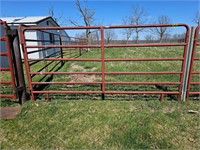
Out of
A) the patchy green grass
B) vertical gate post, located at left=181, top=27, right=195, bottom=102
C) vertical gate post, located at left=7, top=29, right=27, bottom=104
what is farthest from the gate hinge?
vertical gate post, located at left=181, top=27, right=195, bottom=102

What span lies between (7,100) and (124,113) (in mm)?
2733

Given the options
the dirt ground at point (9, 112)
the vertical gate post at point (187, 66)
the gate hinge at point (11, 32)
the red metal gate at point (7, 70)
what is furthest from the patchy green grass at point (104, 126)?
the gate hinge at point (11, 32)

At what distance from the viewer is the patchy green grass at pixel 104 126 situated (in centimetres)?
211

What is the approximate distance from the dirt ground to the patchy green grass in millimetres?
143

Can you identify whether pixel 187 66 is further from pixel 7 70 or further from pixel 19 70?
pixel 7 70

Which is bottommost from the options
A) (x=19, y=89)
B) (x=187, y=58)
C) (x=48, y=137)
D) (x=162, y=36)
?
(x=48, y=137)

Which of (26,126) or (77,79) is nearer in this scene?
(26,126)

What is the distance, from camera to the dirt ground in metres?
2.84

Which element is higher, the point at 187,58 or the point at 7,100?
the point at 187,58

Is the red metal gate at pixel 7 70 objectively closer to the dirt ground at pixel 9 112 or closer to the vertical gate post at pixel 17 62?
the vertical gate post at pixel 17 62

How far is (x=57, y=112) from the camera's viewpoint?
2.94 metres

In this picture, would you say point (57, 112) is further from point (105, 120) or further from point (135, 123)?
point (135, 123)

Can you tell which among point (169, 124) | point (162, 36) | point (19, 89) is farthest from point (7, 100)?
point (162, 36)

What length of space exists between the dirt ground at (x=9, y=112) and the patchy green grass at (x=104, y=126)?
0.14m
